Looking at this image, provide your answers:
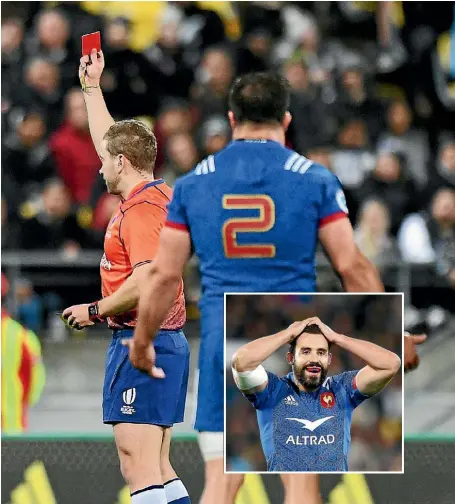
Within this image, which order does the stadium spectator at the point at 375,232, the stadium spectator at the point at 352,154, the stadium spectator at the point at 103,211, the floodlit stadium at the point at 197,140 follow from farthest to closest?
the stadium spectator at the point at 352,154 < the stadium spectator at the point at 103,211 < the stadium spectator at the point at 375,232 < the floodlit stadium at the point at 197,140

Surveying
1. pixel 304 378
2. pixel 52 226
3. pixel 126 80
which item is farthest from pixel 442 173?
pixel 304 378

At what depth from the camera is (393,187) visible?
8.91 metres

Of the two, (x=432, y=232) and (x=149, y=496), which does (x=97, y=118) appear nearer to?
(x=149, y=496)

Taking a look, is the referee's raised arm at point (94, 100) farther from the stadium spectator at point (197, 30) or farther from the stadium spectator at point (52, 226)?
the stadium spectator at point (197, 30)

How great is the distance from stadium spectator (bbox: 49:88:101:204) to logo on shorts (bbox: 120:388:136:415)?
177 inches

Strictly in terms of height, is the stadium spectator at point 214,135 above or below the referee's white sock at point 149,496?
above

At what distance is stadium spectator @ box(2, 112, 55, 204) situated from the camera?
29.7 ft

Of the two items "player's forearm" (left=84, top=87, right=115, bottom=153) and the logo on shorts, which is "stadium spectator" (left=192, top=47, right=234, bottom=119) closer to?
"player's forearm" (left=84, top=87, right=115, bottom=153)

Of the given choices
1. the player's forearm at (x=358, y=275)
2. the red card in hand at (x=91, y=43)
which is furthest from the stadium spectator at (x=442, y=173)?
the player's forearm at (x=358, y=275)

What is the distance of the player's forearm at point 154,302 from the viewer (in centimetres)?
399

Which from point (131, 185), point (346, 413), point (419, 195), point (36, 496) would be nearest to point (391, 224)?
point (419, 195)

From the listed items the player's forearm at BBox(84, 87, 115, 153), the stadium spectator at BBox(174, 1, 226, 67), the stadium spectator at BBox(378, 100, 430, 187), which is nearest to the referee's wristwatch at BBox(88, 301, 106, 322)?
the player's forearm at BBox(84, 87, 115, 153)

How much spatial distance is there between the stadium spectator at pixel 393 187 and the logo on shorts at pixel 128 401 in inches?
174

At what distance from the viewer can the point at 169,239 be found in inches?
155
